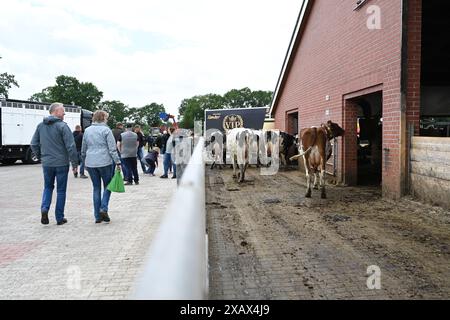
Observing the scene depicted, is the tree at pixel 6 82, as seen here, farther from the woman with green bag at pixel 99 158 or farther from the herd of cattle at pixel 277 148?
the woman with green bag at pixel 99 158

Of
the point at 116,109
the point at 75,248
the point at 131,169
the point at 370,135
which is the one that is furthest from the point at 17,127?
the point at 116,109

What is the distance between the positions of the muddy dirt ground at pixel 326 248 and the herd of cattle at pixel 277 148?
106cm

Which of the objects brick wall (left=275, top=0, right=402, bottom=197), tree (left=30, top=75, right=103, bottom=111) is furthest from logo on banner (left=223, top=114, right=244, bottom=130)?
tree (left=30, top=75, right=103, bottom=111)

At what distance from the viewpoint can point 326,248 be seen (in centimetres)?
516

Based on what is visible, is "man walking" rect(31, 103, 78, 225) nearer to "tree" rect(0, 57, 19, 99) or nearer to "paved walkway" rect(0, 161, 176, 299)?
"paved walkway" rect(0, 161, 176, 299)

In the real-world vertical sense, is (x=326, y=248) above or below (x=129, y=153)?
below

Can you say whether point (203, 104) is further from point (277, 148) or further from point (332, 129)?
point (332, 129)

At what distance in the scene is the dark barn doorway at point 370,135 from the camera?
1412 centimetres

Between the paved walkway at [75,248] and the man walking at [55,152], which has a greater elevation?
the man walking at [55,152]

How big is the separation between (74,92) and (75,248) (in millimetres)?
87366

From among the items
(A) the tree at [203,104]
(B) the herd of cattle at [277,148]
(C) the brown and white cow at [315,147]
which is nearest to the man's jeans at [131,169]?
(B) the herd of cattle at [277,148]
